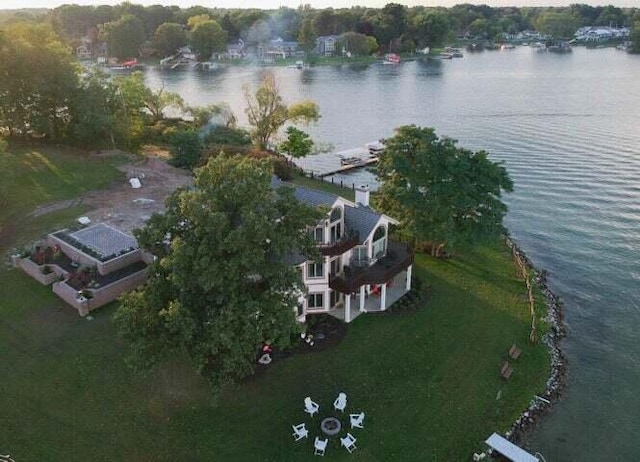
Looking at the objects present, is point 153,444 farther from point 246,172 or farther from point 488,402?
point 488,402

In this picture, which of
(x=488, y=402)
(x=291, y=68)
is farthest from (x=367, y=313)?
(x=291, y=68)

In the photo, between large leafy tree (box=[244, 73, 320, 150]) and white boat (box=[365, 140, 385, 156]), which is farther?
white boat (box=[365, 140, 385, 156])

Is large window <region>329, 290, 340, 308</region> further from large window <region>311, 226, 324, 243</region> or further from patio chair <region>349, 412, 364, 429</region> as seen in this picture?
patio chair <region>349, 412, 364, 429</region>

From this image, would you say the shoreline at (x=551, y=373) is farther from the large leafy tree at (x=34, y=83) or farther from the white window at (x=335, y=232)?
the large leafy tree at (x=34, y=83)

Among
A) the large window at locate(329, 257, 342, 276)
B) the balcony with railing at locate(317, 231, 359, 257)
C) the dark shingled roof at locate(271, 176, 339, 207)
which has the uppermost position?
the dark shingled roof at locate(271, 176, 339, 207)

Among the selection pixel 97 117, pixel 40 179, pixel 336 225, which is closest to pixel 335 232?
pixel 336 225

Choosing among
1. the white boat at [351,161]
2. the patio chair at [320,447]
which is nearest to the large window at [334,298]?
the patio chair at [320,447]

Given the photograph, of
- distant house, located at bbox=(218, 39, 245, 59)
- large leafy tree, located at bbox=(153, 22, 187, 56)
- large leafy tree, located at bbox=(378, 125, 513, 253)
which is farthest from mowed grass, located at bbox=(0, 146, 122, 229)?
distant house, located at bbox=(218, 39, 245, 59)
